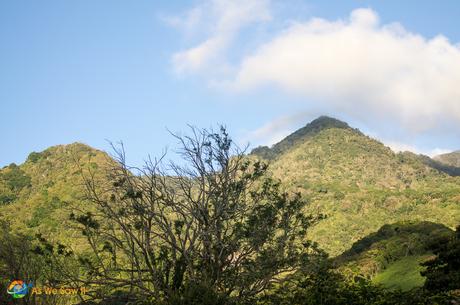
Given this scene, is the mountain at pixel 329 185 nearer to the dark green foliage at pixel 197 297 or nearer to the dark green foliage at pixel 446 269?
the dark green foliage at pixel 446 269

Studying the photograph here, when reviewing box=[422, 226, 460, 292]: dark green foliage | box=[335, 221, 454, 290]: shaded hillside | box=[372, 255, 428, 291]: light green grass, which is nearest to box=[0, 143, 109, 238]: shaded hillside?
box=[335, 221, 454, 290]: shaded hillside

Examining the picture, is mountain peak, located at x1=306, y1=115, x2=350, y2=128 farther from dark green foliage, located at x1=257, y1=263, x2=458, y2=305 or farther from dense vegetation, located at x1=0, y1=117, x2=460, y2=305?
dark green foliage, located at x1=257, y1=263, x2=458, y2=305

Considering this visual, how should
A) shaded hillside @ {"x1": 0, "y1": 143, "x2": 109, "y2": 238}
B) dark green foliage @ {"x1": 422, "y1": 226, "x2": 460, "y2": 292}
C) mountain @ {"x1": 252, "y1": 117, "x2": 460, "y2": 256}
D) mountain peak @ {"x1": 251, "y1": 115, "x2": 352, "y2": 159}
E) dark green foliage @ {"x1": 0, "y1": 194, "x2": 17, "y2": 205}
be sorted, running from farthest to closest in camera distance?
mountain peak @ {"x1": 251, "y1": 115, "x2": 352, "y2": 159}
mountain @ {"x1": 252, "y1": 117, "x2": 460, "y2": 256}
dark green foliage @ {"x1": 0, "y1": 194, "x2": 17, "y2": 205}
shaded hillside @ {"x1": 0, "y1": 143, "x2": 109, "y2": 238}
dark green foliage @ {"x1": 422, "y1": 226, "x2": 460, "y2": 292}

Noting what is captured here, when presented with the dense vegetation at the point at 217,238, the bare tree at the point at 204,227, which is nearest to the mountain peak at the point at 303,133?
the dense vegetation at the point at 217,238

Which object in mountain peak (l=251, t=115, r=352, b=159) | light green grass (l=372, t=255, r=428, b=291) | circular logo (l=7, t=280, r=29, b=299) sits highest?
mountain peak (l=251, t=115, r=352, b=159)

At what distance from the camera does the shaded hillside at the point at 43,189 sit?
231 ft

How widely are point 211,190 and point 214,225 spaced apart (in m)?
1.34

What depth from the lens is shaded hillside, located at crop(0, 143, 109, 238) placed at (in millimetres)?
70312

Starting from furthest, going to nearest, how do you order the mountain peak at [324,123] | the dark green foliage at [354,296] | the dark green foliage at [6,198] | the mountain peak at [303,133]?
the mountain peak at [324,123] → the mountain peak at [303,133] → the dark green foliage at [6,198] → the dark green foliage at [354,296]

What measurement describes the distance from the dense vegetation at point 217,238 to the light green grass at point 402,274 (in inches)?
7.7

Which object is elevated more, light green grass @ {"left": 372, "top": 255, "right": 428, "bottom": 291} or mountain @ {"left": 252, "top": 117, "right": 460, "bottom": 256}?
mountain @ {"left": 252, "top": 117, "right": 460, "bottom": 256}

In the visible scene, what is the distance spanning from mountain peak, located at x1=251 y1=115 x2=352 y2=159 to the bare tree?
162 metres

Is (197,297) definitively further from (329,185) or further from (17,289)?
(329,185)

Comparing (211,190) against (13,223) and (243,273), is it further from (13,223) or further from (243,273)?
(13,223)
